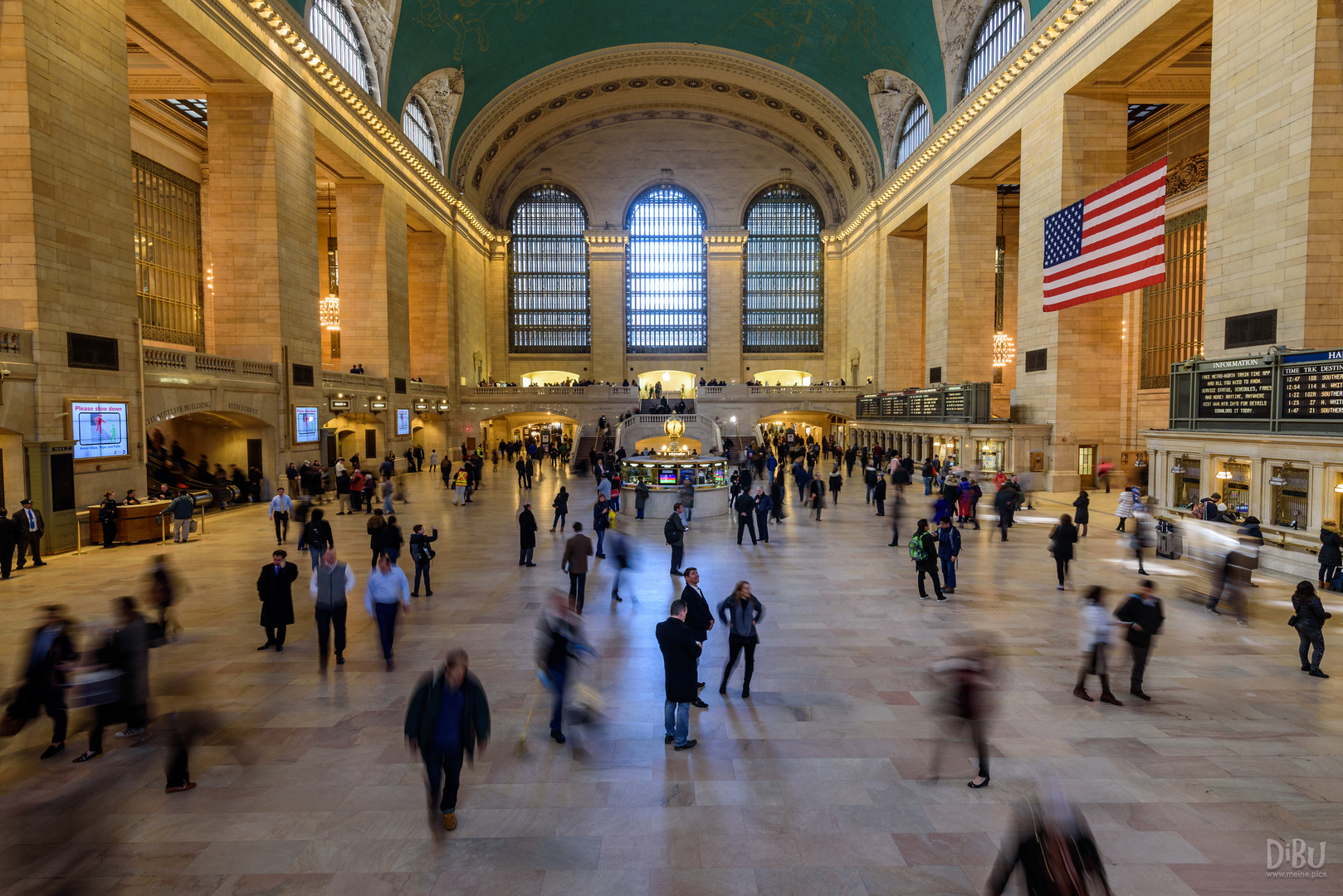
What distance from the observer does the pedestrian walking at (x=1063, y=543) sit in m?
9.00

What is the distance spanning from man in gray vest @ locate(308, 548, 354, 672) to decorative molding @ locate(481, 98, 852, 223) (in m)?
40.6

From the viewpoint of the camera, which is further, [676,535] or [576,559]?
[676,535]

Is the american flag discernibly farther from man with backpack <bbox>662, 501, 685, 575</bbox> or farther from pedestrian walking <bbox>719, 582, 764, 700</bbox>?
pedestrian walking <bbox>719, 582, 764, 700</bbox>

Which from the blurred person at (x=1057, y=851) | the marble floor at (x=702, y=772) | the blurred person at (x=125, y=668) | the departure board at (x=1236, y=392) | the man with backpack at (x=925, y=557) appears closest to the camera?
the blurred person at (x=1057, y=851)

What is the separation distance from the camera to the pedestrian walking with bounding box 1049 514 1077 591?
900 cm

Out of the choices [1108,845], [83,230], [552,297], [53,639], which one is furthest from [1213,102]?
[552,297]

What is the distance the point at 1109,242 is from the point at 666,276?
32408mm

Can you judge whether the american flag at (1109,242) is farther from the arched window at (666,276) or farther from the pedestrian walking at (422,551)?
the arched window at (666,276)

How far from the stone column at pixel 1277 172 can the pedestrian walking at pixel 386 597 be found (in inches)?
617

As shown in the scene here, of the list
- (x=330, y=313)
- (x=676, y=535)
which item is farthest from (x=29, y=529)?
(x=330, y=313)

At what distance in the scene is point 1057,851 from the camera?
2.48 m

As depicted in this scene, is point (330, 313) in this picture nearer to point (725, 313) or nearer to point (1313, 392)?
point (725, 313)

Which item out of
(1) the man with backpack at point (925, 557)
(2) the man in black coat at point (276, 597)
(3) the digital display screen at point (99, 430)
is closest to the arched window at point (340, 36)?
(3) the digital display screen at point (99, 430)

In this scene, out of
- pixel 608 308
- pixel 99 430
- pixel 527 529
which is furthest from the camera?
pixel 608 308
